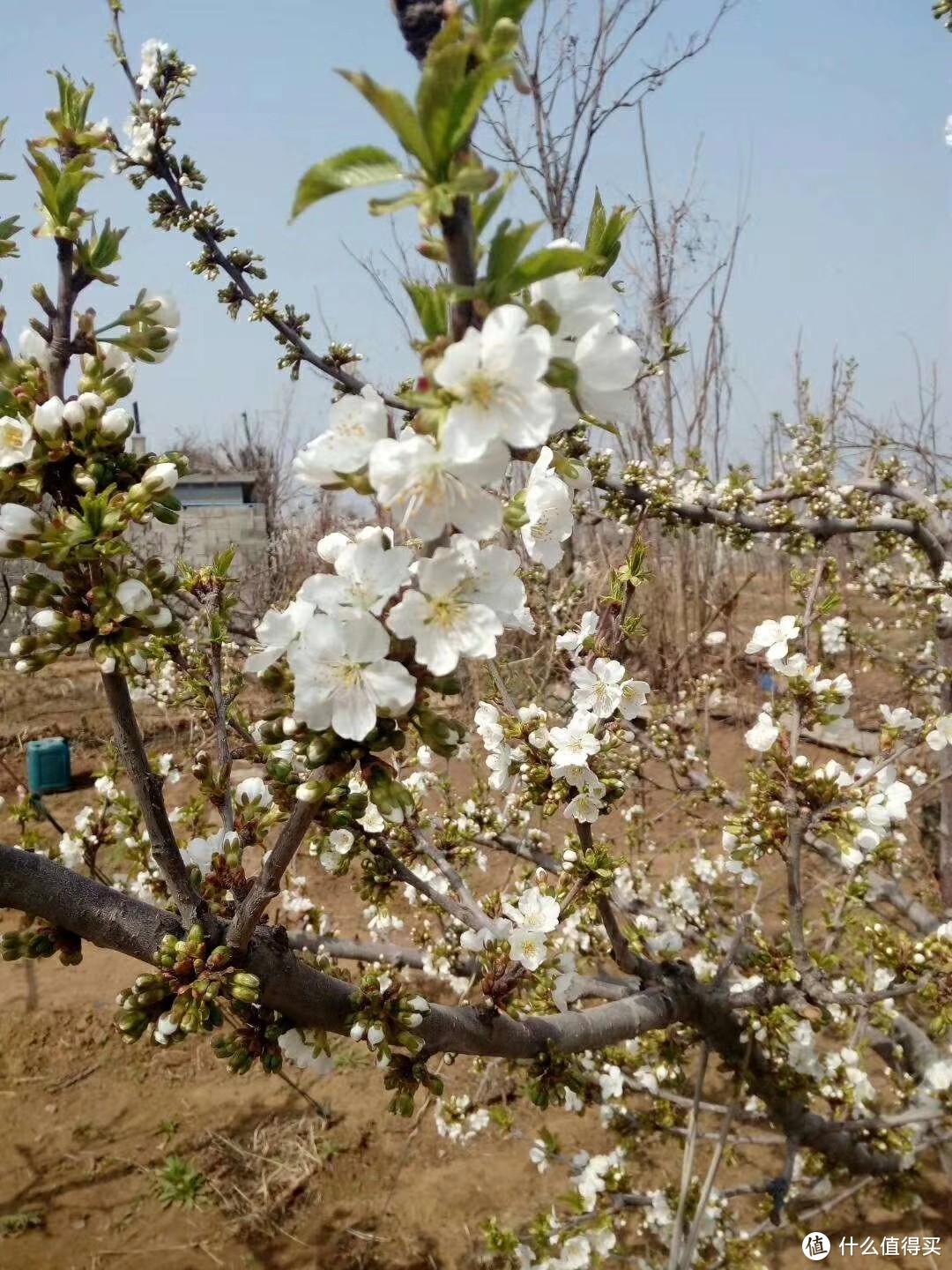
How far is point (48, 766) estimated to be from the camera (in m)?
6.68

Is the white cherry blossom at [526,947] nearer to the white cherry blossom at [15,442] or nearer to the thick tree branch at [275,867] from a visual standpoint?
the thick tree branch at [275,867]

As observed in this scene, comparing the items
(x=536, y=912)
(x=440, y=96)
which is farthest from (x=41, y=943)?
(x=440, y=96)

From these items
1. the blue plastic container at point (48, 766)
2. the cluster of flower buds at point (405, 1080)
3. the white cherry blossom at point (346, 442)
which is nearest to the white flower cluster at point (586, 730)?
the cluster of flower buds at point (405, 1080)

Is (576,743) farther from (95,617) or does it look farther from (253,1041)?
(95,617)

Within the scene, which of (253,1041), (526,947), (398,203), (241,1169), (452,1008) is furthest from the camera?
(241,1169)

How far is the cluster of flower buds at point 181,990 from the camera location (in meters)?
0.91

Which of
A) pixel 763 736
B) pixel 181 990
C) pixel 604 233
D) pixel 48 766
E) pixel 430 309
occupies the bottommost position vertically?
pixel 48 766

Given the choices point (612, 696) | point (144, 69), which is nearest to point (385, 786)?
point (612, 696)

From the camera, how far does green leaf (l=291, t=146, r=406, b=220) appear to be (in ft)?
2.06

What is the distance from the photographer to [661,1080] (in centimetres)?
295

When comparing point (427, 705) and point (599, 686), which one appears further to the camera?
point (599, 686)

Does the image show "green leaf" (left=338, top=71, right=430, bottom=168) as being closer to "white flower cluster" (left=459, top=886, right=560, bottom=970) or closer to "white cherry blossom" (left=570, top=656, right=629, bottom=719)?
"white cherry blossom" (left=570, top=656, right=629, bottom=719)

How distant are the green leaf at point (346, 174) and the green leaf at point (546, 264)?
0.40ft

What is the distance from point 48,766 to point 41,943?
6507mm
